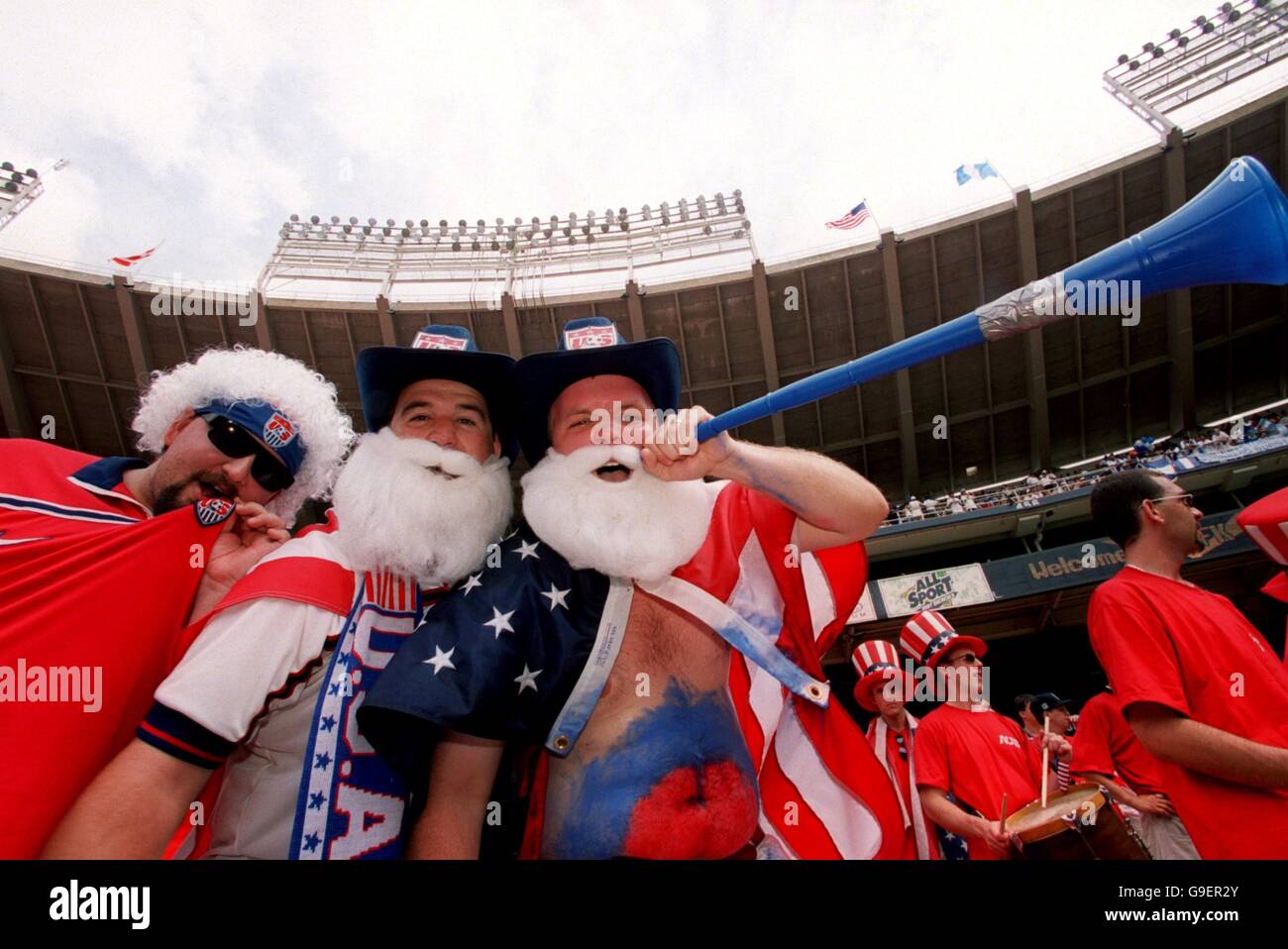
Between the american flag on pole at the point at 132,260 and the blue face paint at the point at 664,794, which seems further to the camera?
the american flag on pole at the point at 132,260

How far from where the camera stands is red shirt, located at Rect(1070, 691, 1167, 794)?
3785 mm

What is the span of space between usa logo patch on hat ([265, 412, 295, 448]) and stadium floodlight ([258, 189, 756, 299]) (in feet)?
56.4

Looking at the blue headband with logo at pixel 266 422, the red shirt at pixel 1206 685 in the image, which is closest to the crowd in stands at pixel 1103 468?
the red shirt at pixel 1206 685

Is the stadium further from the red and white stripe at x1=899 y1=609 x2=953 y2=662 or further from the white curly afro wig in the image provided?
the white curly afro wig

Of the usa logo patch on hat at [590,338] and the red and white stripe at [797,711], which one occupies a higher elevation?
the usa logo patch on hat at [590,338]

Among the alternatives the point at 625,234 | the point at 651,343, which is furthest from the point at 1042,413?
the point at 651,343

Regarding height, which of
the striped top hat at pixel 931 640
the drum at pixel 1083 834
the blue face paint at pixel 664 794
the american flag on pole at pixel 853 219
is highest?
the american flag on pole at pixel 853 219

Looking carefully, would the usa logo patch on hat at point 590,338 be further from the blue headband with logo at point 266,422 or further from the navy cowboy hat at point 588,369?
the blue headband with logo at point 266,422

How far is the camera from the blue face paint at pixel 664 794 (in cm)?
164

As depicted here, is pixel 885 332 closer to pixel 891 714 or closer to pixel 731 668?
pixel 891 714

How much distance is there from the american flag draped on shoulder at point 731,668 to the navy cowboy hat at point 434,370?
635mm
